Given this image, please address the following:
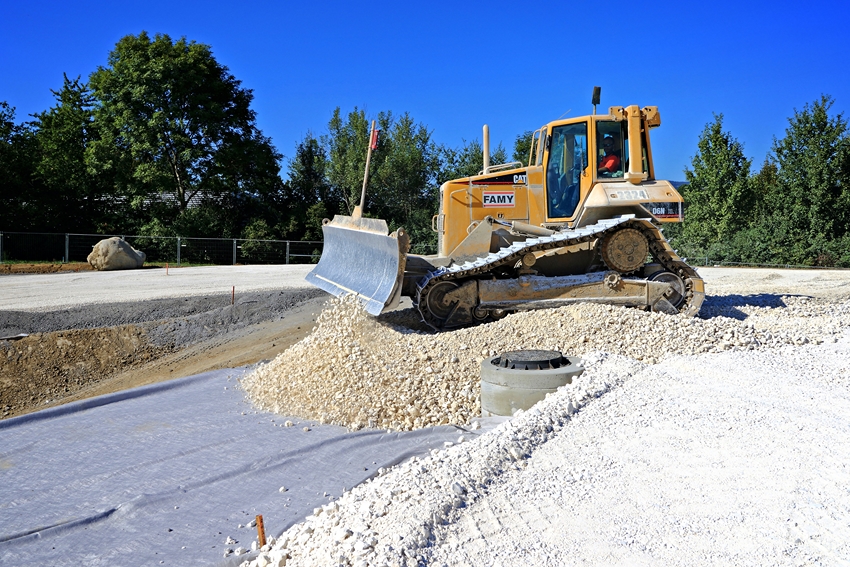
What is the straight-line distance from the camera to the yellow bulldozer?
8.17 m

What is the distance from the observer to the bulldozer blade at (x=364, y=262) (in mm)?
7648

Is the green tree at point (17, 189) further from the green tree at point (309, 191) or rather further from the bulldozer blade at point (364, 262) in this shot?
the bulldozer blade at point (364, 262)

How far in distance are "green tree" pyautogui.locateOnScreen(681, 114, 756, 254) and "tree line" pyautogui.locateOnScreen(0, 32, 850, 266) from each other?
0.15ft

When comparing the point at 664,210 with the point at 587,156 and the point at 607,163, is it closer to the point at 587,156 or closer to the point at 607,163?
the point at 607,163

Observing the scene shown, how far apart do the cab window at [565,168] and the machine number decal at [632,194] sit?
2.00 ft

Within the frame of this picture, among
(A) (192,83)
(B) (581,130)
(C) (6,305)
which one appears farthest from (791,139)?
(C) (6,305)

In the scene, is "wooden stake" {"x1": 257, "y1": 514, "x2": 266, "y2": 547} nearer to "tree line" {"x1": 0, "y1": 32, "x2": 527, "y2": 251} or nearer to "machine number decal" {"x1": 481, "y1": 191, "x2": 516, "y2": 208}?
"machine number decal" {"x1": 481, "y1": 191, "x2": 516, "y2": 208}

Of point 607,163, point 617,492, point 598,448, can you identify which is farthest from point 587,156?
point 617,492

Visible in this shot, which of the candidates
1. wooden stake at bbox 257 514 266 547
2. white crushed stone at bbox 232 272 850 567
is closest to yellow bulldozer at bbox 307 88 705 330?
white crushed stone at bbox 232 272 850 567

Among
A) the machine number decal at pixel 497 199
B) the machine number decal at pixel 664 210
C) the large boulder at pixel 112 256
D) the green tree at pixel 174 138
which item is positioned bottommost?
the large boulder at pixel 112 256

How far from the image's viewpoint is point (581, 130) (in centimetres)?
900

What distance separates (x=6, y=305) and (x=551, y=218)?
9791mm

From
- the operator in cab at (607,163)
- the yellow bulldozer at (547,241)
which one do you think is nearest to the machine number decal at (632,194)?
the yellow bulldozer at (547,241)

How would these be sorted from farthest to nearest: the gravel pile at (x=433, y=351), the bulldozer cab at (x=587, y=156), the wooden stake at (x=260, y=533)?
the bulldozer cab at (x=587, y=156)
the gravel pile at (x=433, y=351)
the wooden stake at (x=260, y=533)
